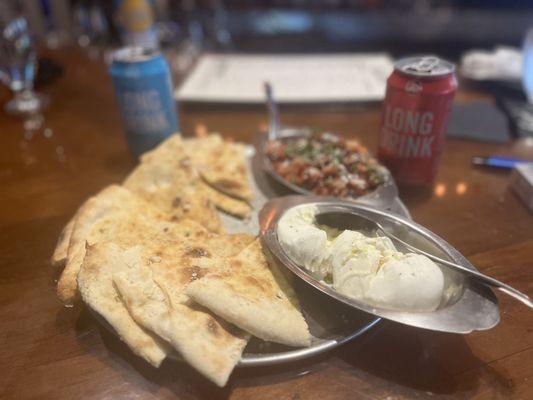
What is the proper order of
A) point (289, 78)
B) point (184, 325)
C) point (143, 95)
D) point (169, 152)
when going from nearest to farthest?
point (184, 325), point (169, 152), point (143, 95), point (289, 78)

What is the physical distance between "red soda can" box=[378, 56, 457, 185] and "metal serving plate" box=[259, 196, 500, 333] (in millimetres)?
364

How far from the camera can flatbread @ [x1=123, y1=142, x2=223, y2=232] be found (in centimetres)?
124

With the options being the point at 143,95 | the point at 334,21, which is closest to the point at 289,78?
the point at 143,95

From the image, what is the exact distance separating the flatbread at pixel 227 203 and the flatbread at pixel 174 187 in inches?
1.7

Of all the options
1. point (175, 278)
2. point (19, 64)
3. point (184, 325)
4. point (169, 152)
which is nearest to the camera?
point (184, 325)

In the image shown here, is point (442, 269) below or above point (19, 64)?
below

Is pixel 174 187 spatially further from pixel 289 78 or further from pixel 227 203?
pixel 289 78

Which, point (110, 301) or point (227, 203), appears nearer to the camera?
point (110, 301)

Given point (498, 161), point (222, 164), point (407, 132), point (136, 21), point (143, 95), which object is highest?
point (136, 21)

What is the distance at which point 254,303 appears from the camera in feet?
2.80

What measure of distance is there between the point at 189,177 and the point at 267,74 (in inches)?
47.9

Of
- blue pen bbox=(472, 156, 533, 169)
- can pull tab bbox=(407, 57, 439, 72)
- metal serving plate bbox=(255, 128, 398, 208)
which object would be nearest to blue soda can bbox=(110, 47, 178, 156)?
metal serving plate bbox=(255, 128, 398, 208)

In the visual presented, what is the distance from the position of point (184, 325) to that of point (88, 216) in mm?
476

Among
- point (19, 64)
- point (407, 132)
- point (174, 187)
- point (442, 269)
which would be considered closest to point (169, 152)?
point (174, 187)
